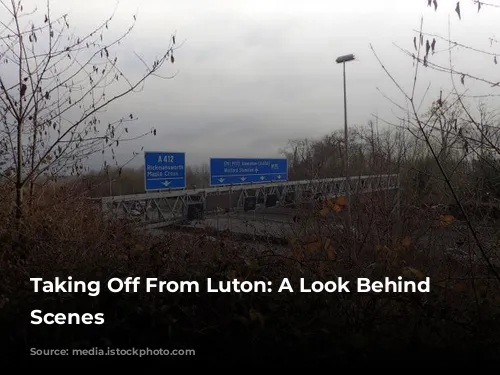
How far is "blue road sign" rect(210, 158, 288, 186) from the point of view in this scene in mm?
21984

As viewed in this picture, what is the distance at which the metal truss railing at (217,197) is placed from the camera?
7.61m

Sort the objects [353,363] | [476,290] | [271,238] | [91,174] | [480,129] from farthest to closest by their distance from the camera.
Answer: [271,238]
[91,174]
[480,129]
[476,290]
[353,363]

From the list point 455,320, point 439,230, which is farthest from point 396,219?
point 455,320

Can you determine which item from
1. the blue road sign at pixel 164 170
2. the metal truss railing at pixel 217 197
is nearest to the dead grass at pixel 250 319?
the metal truss railing at pixel 217 197

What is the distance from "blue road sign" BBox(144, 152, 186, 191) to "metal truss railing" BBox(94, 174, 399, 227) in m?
0.60

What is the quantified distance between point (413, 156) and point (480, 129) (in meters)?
3.02

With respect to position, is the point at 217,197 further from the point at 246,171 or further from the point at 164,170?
the point at 164,170

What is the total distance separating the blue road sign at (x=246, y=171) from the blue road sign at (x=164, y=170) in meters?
2.88

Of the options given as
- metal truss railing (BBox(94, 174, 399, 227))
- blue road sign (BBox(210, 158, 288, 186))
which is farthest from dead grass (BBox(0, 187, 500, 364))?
blue road sign (BBox(210, 158, 288, 186))

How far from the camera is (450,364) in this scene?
8.10 ft

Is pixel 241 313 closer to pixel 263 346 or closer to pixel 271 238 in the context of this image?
pixel 263 346

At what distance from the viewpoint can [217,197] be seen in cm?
2152

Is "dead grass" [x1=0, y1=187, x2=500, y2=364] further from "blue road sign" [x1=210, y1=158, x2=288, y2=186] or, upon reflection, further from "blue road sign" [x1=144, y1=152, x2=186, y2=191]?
"blue road sign" [x1=210, y1=158, x2=288, y2=186]

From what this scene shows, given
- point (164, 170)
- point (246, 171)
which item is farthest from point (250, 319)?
point (246, 171)
